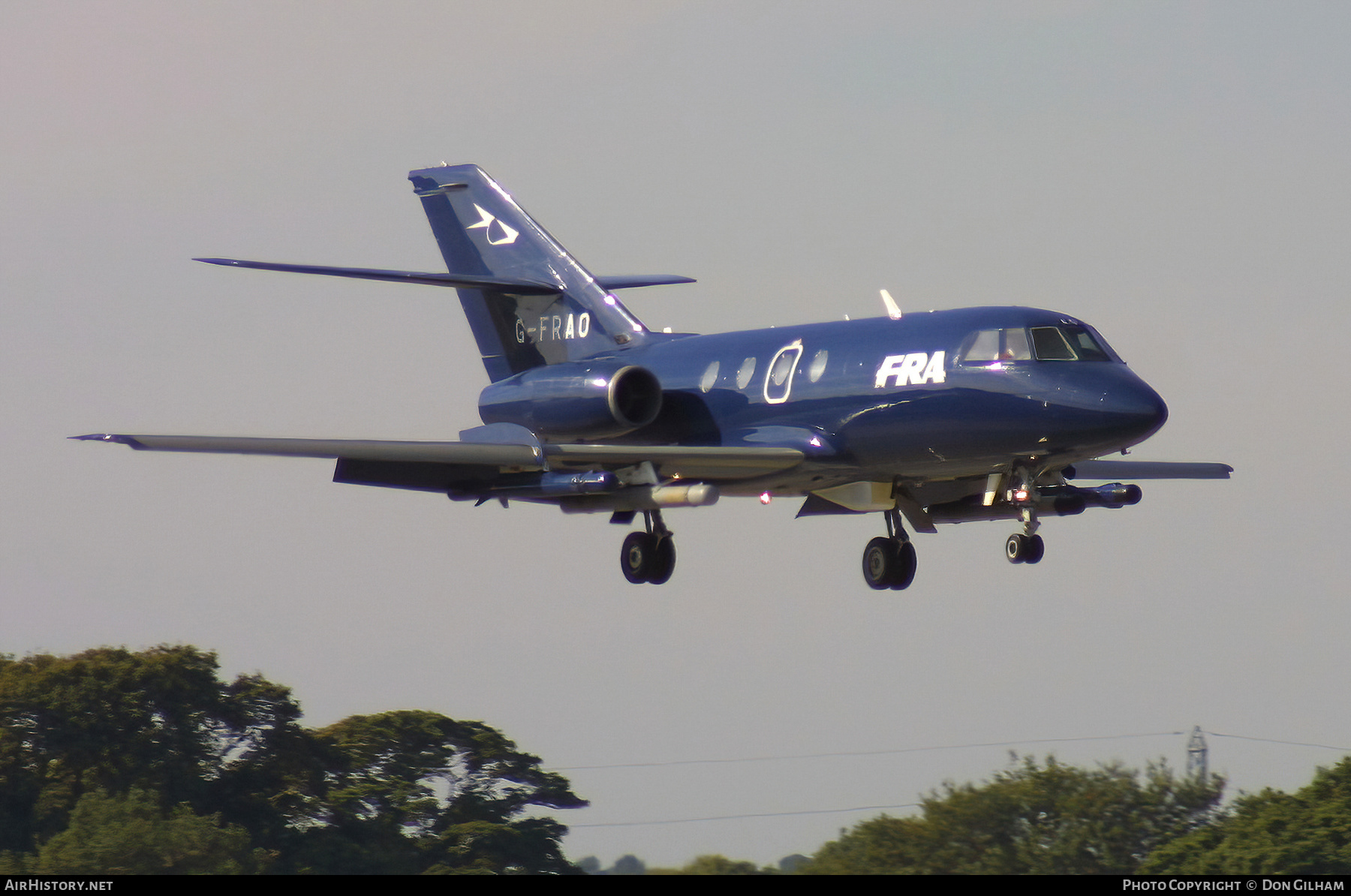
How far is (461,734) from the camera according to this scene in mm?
54562

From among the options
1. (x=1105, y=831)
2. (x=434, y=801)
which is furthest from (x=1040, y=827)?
(x=434, y=801)

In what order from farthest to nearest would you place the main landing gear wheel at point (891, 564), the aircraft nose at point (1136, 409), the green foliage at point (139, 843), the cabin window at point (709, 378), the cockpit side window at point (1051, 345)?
the green foliage at point (139, 843) < the main landing gear wheel at point (891, 564) < the cabin window at point (709, 378) < the cockpit side window at point (1051, 345) < the aircraft nose at point (1136, 409)

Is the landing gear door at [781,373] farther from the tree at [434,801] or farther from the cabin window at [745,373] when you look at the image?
the tree at [434,801]

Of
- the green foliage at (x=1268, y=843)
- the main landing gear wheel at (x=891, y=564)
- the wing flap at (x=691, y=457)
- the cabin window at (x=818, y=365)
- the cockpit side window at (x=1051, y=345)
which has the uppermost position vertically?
the cabin window at (x=818, y=365)

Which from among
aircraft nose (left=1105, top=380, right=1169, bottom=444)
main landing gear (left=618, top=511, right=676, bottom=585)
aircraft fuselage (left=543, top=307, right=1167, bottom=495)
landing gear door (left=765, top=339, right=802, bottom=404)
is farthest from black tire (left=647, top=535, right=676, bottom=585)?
aircraft nose (left=1105, top=380, right=1169, bottom=444)

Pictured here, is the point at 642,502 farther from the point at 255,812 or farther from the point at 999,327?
the point at 255,812

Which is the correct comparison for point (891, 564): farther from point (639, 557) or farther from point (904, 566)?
point (639, 557)

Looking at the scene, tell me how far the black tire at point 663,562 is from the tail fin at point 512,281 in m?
3.35

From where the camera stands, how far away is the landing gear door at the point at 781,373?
25.2 meters

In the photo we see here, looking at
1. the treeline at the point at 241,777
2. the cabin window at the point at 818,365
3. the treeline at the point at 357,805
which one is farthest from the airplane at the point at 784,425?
the treeline at the point at 241,777

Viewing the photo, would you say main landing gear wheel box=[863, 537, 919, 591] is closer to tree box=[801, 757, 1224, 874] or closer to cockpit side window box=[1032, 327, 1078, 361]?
cockpit side window box=[1032, 327, 1078, 361]

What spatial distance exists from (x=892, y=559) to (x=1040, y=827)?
21.2 metres

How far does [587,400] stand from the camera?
26.3 meters

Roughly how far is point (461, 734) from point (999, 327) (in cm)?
3478
